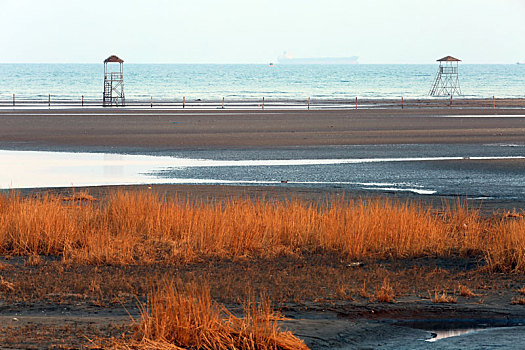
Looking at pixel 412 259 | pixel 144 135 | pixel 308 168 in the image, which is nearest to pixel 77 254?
pixel 412 259

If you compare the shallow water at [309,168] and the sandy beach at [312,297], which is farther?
the shallow water at [309,168]

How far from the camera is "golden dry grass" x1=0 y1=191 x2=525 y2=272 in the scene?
11.1m

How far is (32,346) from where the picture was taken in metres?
6.91

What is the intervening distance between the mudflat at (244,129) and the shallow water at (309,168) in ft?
10.5

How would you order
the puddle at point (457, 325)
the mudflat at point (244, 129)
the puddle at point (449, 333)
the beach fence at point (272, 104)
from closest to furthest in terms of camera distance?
the puddle at point (449, 333) → the puddle at point (457, 325) → the mudflat at point (244, 129) → the beach fence at point (272, 104)

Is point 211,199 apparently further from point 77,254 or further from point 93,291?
point 93,291

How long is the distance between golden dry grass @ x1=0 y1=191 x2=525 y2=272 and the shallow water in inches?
237

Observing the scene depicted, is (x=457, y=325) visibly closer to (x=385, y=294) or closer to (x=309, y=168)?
(x=385, y=294)

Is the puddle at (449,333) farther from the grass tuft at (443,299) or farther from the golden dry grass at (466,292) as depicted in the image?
the golden dry grass at (466,292)

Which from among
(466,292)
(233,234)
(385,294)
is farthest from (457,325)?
(233,234)

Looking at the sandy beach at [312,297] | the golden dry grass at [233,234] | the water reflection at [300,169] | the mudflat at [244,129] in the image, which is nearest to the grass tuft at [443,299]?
the sandy beach at [312,297]

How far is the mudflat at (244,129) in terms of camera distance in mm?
32719

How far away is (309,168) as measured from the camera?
76.6ft

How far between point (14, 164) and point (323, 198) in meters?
11.5
